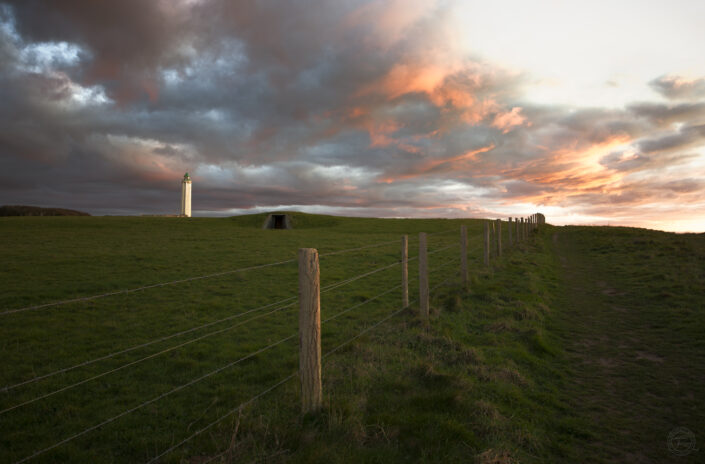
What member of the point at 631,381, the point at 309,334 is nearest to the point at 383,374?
the point at 309,334

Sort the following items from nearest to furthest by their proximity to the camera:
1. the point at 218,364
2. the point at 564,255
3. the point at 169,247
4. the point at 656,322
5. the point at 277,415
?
the point at 277,415
the point at 218,364
the point at 656,322
the point at 564,255
the point at 169,247

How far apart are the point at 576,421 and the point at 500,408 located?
91 centimetres

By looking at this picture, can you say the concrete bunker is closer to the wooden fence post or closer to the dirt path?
the dirt path

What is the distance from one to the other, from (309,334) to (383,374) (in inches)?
64.9

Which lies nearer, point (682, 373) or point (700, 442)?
point (700, 442)

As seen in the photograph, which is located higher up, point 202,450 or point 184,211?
point 184,211

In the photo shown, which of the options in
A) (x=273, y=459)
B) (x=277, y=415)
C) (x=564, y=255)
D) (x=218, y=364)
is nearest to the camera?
(x=273, y=459)

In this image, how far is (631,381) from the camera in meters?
5.84

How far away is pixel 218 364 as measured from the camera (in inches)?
266

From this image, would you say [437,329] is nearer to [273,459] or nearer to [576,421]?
[576,421]

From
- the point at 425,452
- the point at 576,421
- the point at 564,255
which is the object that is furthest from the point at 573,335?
the point at 564,255

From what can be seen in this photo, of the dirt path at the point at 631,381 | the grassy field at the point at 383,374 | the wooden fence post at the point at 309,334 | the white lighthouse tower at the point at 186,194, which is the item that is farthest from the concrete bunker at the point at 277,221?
the white lighthouse tower at the point at 186,194

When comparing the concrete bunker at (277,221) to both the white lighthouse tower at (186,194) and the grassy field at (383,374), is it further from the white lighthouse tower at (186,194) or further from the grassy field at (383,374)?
the white lighthouse tower at (186,194)

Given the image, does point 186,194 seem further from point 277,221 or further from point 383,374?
point 383,374
